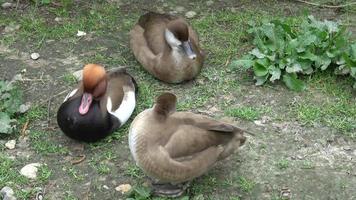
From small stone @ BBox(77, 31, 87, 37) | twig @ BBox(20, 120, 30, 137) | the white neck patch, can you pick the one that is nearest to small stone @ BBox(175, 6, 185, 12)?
small stone @ BBox(77, 31, 87, 37)

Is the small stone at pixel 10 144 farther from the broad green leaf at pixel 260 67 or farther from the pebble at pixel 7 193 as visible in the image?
the broad green leaf at pixel 260 67

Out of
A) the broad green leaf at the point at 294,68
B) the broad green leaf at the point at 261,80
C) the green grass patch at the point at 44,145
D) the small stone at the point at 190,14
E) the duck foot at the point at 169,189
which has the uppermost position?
the broad green leaf at the point at 294,68

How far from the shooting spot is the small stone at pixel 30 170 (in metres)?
4.79

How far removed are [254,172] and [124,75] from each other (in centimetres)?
141

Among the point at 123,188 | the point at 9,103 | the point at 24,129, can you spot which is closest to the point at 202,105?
the point at 123,188

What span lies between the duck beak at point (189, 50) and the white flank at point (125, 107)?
582mm

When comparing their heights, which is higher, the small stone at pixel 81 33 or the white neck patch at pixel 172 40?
the white neck patch at pixel 172 40

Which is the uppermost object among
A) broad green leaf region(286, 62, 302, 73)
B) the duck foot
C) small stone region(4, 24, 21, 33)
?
broad green leaf region(286, 62, 302, 73)

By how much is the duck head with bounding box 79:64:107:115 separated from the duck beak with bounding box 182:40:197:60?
0.88m

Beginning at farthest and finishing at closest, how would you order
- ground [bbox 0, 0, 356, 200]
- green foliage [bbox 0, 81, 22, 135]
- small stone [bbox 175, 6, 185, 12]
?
small stone [bbox 175, 6, 185, 12] < green foliage [bbox 0, 81, 22, 135] < ground [bbox 0, 0, 356, 200]

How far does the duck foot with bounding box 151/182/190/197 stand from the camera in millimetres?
4547

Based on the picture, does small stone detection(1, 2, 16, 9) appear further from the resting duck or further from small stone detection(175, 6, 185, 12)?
the resting duck

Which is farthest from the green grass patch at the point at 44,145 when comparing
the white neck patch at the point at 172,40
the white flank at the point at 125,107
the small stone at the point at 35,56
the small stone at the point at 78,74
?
the white neck patch at the point at 172,40

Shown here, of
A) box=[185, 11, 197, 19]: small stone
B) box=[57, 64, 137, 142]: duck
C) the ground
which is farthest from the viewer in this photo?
box=[185, 11, 197, 19]: small stone
